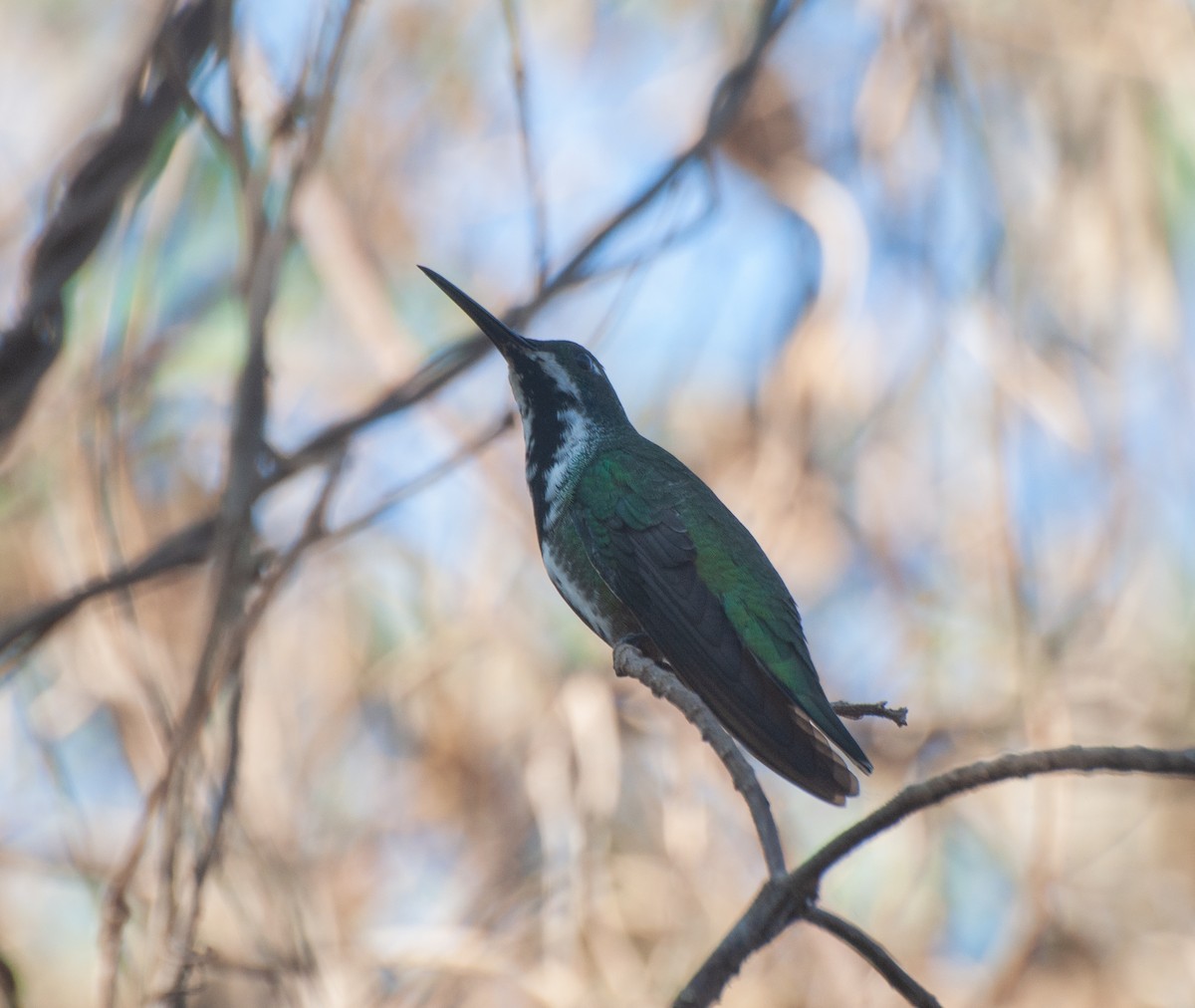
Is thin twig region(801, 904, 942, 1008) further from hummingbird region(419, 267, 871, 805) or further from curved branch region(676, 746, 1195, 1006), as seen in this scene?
hummingbird region(419, 267, 871, 805)

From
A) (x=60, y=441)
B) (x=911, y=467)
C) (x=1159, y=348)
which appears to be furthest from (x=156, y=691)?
(x=1159, y=348)

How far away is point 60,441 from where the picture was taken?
156 inches

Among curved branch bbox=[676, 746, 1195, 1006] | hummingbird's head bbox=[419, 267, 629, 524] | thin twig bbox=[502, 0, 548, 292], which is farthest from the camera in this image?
hummingbird's head bbox=[419, 267, 629, 524]

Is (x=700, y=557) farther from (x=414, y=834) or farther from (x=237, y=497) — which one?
(x=414, y=834)

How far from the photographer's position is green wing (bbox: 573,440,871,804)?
2.48m

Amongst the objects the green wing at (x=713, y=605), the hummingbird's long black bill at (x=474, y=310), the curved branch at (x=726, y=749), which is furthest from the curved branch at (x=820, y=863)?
the hummingbird's long black bill at (x=474, y=310)

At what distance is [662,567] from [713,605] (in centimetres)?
16

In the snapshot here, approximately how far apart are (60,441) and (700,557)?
2.13m

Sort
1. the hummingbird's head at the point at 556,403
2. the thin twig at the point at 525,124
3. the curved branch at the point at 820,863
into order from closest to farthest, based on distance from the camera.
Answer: the curved branch at the point at 820,863 < the thin twig at the point at 525,124 < the hummingbird's head at the point at 556,403

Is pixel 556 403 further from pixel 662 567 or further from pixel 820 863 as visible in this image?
pixel 820 863

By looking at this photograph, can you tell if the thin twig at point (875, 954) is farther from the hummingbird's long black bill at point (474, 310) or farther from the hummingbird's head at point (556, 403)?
the hummingbird's head at point (556, 403)

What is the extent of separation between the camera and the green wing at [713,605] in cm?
248

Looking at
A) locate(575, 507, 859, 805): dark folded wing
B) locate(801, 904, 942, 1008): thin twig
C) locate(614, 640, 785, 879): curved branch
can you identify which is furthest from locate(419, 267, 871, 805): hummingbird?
locate(801, 904, 942, 1008): thin twig

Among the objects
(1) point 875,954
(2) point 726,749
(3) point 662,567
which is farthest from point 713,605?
(1) point 875,954
